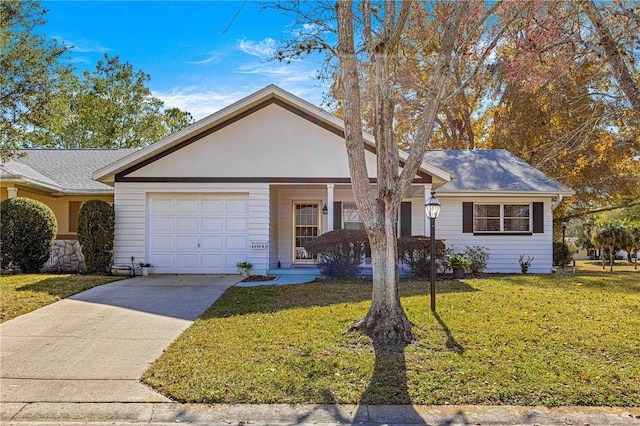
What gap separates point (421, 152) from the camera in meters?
6.07

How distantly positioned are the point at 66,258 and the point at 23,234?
1496 millimetres

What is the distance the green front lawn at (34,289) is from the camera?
7625mm

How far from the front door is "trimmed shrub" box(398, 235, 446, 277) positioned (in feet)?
13.3

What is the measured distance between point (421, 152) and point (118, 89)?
30515 millimetres

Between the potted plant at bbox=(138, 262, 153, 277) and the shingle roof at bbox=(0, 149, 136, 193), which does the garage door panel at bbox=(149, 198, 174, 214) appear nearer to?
the potted plant at bbox=(138, 262, 153, 277)

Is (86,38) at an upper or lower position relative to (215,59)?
upper

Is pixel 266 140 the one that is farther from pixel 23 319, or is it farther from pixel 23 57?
pixel 23 319

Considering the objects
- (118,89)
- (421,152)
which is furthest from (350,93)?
(118,89)

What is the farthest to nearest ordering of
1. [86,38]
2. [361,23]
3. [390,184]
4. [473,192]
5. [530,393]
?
[473,192] < [86,38] < [361,23] < [390,184] < [530,393]

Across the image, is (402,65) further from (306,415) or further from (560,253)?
(560,253)

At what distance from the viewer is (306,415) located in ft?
12.8

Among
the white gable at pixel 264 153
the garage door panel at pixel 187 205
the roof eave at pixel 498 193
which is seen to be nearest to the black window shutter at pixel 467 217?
the roof eave at pixel 498 193

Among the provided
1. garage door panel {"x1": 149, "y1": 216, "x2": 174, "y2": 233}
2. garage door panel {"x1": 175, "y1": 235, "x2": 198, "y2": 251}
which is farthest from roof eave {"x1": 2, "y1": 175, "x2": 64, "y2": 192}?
garage door panel {"x1": 175, "y1": 235, "x2": 198, "y2": 251}

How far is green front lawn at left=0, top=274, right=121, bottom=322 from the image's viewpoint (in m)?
7.62
